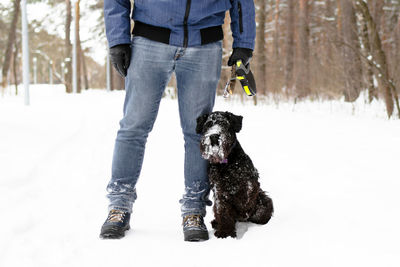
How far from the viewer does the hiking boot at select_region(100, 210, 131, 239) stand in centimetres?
267

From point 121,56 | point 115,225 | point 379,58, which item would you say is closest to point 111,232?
point 115,225

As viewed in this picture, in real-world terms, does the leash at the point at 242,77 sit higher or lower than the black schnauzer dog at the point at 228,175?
higher

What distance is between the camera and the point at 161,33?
2699 mm

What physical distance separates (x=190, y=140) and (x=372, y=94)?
850 cm

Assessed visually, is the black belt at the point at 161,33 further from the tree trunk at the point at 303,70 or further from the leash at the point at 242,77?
the tree trunk at the point at 303,70

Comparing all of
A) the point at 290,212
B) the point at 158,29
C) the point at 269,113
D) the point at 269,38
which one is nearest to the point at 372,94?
the point at 269,113

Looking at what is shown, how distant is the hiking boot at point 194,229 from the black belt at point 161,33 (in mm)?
1299

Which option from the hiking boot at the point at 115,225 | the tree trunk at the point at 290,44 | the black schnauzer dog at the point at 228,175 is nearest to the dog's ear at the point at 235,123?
the black schnauzer dog at the point at 228,175

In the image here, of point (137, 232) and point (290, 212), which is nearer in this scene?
point (137, 232)

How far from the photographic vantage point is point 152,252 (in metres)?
2.48

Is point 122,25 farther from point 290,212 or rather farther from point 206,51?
point 290,212

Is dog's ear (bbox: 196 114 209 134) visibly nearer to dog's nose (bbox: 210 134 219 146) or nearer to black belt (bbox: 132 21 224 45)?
dog's nose (bbox: 210 134 219 146)

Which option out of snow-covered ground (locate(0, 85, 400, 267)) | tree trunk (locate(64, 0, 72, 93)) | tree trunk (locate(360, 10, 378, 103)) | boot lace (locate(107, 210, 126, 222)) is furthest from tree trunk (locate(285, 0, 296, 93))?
tree trunk (locate(64, 0, 72, 93))

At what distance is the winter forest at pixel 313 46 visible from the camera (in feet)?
27.1
